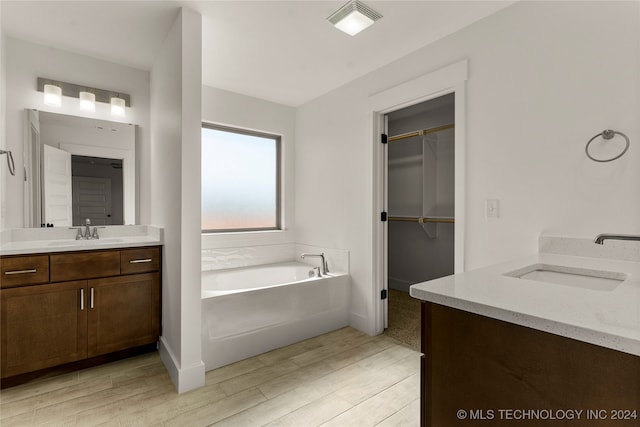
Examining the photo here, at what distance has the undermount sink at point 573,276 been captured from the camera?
1.28m

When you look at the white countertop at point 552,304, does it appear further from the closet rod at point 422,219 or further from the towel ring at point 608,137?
the closet rod at point 422,219

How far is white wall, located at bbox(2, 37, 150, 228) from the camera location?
2.37 m

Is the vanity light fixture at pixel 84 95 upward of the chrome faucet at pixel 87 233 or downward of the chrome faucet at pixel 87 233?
upward

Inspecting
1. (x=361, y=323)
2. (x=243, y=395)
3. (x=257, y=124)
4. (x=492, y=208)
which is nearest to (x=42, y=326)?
(x=243, y=395)

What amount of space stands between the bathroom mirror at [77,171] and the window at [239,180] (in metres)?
0.74

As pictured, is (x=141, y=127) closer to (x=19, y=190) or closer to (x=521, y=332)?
(x=19, y=190)

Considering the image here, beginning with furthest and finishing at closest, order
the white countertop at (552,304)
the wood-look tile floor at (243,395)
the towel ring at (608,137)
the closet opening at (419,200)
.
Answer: the closet opening at (419,200), the wood-look tile floor at (243,395), the towel ring at (608,137), the white countertop at (552,304)

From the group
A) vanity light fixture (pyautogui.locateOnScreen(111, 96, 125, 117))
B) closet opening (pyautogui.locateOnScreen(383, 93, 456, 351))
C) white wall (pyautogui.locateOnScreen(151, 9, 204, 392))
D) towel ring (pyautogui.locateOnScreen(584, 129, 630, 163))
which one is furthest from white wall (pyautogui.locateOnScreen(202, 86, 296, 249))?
towel ring (pyautogui.locateOnScreen(584, 129, 630, 163))

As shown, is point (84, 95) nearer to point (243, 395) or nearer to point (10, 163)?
point (10, 163)

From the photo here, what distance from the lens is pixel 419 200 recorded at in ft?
Result: 13.8

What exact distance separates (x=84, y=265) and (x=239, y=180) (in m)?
1.80

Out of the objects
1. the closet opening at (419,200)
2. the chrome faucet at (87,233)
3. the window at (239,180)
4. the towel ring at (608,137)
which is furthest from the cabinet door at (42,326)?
the towel ring at (608,137)

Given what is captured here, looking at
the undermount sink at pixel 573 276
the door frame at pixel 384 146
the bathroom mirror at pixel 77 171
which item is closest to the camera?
the undermount sink at pixel 573 276

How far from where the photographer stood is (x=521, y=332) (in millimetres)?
792
